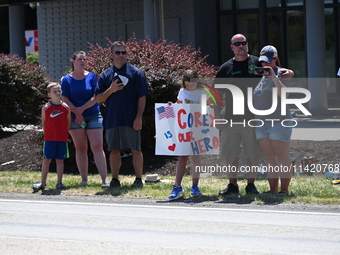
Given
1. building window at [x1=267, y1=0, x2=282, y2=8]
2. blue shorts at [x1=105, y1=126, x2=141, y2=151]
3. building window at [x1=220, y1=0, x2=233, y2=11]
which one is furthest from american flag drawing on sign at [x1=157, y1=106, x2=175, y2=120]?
building window at [x1=220, y1=0, x2=233, y2=11]

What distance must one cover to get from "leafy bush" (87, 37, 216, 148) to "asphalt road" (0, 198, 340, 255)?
4.50 m

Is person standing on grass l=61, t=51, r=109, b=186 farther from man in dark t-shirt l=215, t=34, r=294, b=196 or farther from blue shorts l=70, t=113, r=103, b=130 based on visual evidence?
man in dark t-shirt l=215, t=34, r=294, b=196

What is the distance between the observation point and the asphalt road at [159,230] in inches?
300

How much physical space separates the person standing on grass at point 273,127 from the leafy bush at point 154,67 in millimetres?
4213

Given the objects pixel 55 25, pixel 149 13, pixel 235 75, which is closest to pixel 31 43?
pixel 55 25

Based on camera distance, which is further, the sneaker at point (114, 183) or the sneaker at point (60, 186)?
the sneaker at point (60, 186)

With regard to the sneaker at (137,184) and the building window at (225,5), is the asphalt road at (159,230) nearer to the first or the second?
the sneaker at (137,184)

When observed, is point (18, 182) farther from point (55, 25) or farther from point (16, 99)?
point (55, 25)

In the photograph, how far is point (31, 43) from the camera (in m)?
40.4

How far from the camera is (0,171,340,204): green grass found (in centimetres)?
1062

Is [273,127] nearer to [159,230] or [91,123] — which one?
[159,230]

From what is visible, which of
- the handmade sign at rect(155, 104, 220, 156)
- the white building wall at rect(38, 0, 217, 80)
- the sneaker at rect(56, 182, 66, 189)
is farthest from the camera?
the white building wall at rect(38, 0, 217, 80)

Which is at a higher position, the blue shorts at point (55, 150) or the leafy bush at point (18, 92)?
the leafy bush at point (18, 92)

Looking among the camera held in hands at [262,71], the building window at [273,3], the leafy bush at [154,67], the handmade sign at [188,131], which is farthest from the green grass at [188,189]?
the building window at [273,3]
